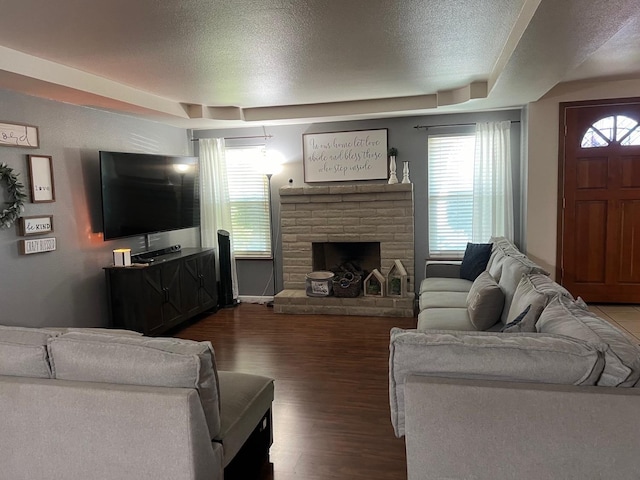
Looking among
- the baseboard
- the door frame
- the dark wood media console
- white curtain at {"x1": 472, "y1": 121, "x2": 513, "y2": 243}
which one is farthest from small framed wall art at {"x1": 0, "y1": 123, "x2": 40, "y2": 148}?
the door frame

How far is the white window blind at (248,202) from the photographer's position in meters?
6.27

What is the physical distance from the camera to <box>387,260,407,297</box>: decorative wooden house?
5461 mm

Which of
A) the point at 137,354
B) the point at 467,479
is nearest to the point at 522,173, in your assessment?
the point at 467,479

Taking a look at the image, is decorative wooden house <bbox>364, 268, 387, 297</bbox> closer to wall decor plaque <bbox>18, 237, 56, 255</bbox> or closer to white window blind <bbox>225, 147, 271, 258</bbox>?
white window blind <bbox>225, 147, 271, 258</bbox>

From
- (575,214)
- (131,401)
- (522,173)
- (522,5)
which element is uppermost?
(522,5)

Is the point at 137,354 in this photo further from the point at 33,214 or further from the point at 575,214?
the point at 575,214

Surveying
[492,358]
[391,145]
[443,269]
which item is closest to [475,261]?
[443,269]

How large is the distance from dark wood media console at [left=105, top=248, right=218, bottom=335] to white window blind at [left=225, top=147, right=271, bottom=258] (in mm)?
857

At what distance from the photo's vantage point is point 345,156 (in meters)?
5.91

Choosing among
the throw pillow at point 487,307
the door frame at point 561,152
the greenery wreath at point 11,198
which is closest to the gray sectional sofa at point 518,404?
the throw pillow at point 487,307

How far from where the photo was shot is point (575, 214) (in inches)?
202

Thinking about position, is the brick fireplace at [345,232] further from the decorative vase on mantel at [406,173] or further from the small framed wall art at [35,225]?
the small framed wall art at [35,225]

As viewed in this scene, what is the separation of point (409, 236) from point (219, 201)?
2578mm

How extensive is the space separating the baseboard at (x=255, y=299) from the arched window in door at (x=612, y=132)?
4.24 m
